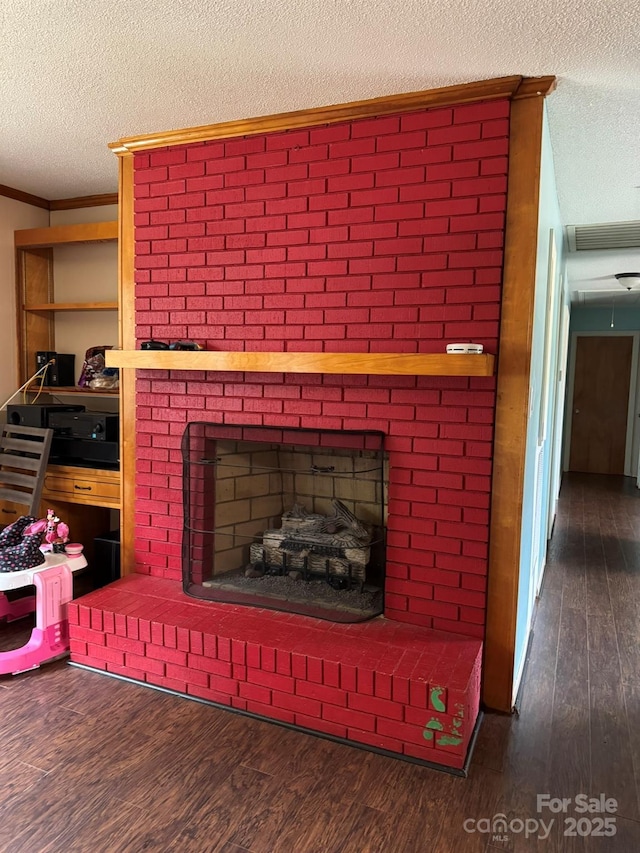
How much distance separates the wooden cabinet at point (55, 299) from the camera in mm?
3684

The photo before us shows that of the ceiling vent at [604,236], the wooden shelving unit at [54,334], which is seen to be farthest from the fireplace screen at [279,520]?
the ceiling vent at [604,236]

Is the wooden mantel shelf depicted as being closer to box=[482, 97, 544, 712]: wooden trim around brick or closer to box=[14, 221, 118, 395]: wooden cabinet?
box=[482, 97, 544, 712]: wooden trim around brick

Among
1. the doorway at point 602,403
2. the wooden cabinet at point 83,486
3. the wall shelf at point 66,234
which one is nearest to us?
the wooden cabinet at point 83,486

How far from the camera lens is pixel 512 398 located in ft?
7.33

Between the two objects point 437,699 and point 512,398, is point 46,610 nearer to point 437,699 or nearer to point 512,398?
point 437,699

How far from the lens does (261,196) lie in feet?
8.48

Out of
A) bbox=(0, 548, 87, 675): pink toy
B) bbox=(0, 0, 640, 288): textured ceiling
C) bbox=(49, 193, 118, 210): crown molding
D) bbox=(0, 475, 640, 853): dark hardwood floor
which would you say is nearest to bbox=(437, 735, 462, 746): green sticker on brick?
bbox=(0, 475, 640, 853): dark hardwood floor

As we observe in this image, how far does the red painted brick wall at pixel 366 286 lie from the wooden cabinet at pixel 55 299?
1.08 meters

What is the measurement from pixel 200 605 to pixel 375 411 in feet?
3.76

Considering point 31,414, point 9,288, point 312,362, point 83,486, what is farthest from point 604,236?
point 9,288

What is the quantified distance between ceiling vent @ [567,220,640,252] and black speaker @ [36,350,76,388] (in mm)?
3359

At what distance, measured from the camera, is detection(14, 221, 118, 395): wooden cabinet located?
368cm

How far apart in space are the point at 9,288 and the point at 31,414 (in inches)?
38.7

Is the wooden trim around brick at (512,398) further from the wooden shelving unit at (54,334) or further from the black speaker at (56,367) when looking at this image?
the black speaker at (56,367)
